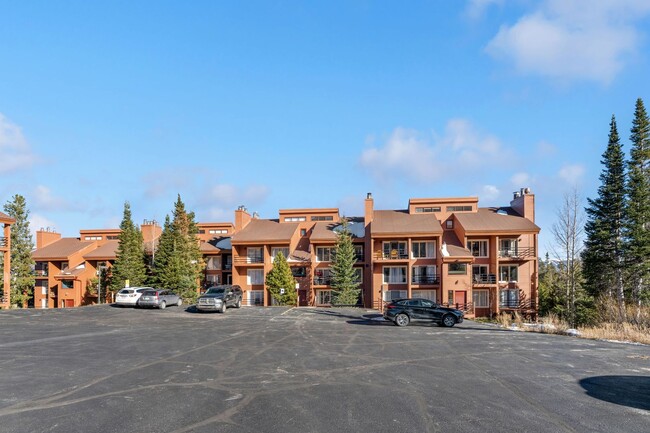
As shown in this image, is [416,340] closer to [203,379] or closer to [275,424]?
[203,379]

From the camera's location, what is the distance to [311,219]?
50.9 meters

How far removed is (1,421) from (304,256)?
3880 cm

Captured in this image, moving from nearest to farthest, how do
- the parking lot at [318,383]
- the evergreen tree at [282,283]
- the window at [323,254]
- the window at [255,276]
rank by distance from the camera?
the parking lot at [318,383], the evergreen tree at [282,283], the window at [323,254], the window at [255,276]

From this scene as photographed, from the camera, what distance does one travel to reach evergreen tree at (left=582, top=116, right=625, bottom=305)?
4281 centimetres

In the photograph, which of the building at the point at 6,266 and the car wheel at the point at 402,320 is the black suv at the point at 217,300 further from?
the building at the point at 6,266

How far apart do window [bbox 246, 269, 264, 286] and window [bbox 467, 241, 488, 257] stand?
22.4 m

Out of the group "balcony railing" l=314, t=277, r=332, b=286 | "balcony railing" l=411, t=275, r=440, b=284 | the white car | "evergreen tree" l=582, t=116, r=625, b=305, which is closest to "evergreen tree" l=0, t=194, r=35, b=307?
the white car

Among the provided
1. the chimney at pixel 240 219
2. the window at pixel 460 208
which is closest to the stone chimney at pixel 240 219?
the chimney at pixel 240 219

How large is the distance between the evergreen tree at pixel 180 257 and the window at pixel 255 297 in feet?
18.6

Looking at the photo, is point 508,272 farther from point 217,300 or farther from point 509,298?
point 217,300

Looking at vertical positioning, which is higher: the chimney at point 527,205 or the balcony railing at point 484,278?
the chimney at point 527,205

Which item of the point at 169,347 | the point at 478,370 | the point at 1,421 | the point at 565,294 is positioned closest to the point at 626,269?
the point at 565,294

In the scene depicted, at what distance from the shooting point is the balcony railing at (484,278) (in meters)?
41.6

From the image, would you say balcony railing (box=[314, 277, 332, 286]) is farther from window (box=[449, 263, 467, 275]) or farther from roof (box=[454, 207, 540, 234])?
roof (box=[454, 207, 540, 234])
